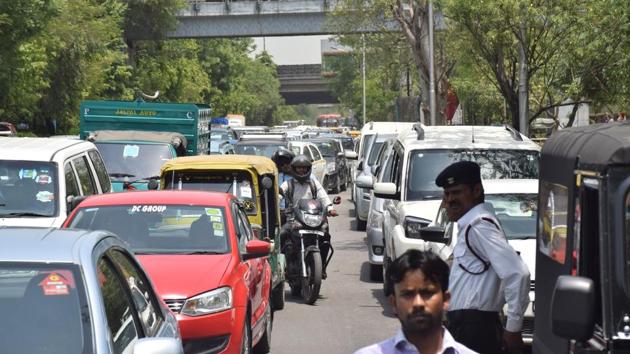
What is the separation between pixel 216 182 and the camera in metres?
14.9

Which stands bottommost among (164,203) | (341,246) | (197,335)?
(341,246)

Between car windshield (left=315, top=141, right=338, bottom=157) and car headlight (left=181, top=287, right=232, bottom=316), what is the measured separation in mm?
32515

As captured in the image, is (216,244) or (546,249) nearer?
(546,249)

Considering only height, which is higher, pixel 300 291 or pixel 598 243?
pixel 598 243

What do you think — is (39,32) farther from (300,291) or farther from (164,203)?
(164,203)

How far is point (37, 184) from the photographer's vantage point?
43.0 feet

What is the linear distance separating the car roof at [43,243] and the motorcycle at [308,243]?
8.90m

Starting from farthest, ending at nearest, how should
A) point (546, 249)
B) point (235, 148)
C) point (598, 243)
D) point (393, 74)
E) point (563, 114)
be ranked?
point (393, 74) → point (563, 114) → point (235, 148) → point (546, 249) → point (598, 243)

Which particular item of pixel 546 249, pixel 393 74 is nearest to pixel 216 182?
pixel 546 249

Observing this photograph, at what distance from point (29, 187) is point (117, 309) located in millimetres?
7501

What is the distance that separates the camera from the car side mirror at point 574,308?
5145mm

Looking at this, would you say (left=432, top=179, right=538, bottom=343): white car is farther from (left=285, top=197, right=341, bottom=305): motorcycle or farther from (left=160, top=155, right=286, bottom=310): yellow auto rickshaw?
(left=160, top=155, right=286, bottom=310): yellow auto rickshaw

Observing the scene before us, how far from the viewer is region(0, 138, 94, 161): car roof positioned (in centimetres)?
1316

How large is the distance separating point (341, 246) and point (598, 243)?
18.1m
